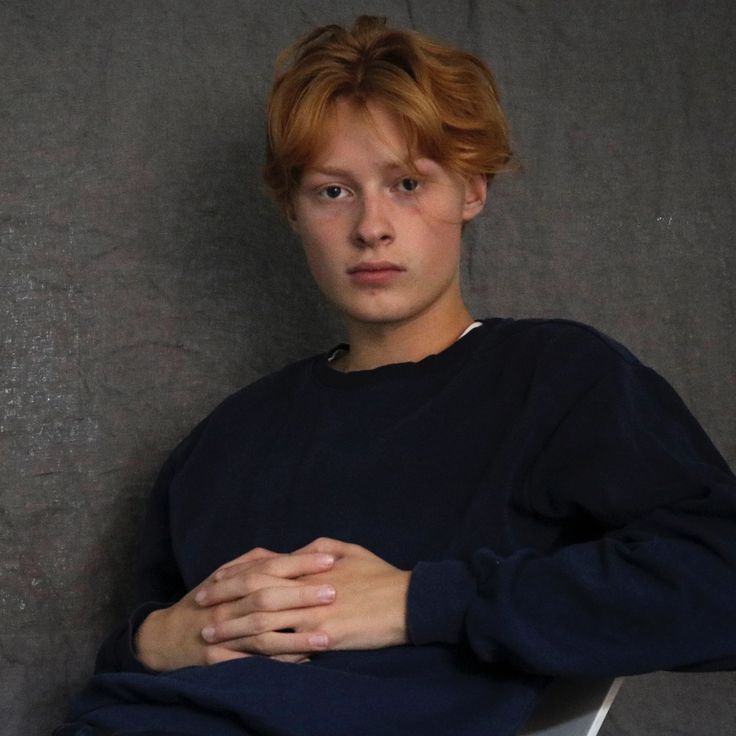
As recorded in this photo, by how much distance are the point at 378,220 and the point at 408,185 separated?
0.06 meters

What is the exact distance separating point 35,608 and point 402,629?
0.69 m

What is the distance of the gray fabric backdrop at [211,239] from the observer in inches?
68.3

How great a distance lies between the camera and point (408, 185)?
1433mm

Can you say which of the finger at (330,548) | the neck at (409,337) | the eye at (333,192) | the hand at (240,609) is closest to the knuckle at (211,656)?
the hand at (240,609)

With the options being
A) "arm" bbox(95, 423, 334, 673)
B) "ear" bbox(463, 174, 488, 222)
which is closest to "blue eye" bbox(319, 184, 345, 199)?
"ear" bbox(463, 174, 488, 222)

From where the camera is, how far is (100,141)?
1767 mm

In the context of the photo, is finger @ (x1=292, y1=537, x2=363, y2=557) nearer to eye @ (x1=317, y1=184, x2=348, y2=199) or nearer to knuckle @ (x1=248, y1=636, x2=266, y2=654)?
knuckle @ (x1=248, y1=636, x2=266, y2=654)

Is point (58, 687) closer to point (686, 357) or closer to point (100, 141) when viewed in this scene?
point (100, 141)

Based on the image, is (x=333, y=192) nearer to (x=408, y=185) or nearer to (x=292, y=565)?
(x=408, y=185)

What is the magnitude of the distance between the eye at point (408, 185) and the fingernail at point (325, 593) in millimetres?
439

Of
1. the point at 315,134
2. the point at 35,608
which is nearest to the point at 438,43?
the point at 315,134

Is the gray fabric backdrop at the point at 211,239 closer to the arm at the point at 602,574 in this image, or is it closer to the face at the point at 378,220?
the face at the point at 378,220

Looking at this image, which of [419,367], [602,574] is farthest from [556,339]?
[602,574]

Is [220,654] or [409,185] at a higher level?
[409,185]
